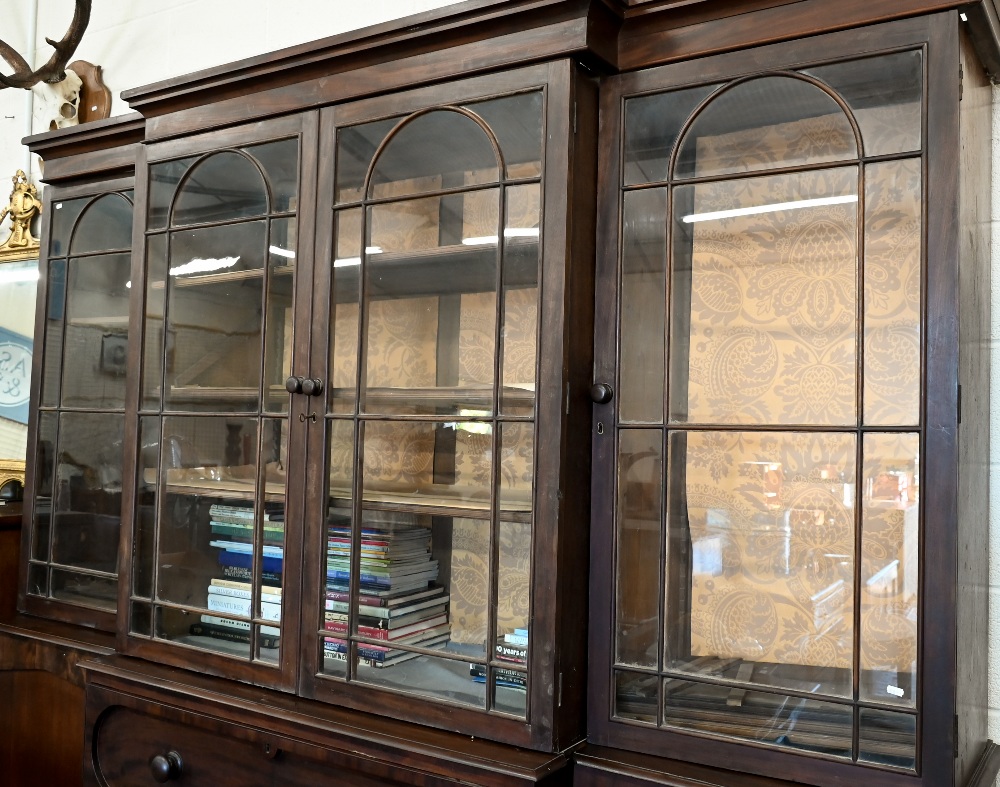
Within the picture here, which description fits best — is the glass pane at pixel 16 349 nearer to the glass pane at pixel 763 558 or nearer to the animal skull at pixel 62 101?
the animal skull at pixel 62 101

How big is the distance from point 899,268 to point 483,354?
0.64 m

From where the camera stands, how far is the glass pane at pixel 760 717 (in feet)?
4.05

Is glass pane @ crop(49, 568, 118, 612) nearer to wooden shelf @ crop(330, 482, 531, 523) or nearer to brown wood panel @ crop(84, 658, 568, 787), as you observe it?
brown wood panel @ crop(84, 658, 568, 787)

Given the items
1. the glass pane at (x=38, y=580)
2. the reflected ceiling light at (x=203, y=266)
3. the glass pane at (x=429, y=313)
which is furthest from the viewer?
the glass pane at (x=38, y=580)

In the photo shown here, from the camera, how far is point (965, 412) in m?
1.25

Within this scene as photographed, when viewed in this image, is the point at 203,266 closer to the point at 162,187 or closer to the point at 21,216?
the point at 162,187

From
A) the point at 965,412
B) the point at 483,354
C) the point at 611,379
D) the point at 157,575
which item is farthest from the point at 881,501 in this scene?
the point at 157,575

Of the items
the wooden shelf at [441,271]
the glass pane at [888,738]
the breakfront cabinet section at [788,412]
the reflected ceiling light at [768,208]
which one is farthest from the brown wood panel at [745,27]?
the glass pane at [888,738]

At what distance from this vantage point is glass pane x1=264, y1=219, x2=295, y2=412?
169 centimetres

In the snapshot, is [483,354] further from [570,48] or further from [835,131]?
[835,131]

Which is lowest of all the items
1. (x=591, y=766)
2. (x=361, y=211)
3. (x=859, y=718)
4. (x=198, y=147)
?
(x=591, y=766)

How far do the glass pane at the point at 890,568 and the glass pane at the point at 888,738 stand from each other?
21mm

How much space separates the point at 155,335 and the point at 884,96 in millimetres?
1450

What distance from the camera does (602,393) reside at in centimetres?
139
